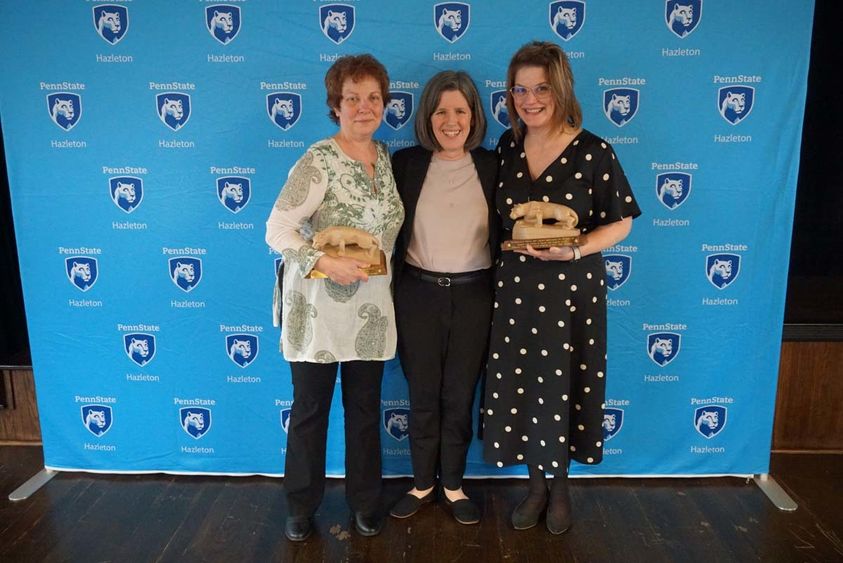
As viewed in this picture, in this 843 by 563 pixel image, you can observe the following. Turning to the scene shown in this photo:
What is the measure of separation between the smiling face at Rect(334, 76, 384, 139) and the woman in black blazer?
7.5 inches

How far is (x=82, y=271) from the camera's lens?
2576mm

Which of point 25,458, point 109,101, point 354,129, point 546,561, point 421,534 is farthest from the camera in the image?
point 25,458

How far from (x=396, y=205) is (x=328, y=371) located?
62 centimetres

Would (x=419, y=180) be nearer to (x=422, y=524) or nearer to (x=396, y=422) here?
(x=396, y=422)

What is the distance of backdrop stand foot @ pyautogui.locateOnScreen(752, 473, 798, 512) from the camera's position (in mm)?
2459

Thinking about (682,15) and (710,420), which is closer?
(682,15)

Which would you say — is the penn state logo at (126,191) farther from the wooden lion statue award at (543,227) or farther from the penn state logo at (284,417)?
the wooden lion statue award at (543,227)

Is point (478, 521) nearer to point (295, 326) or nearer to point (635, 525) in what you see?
point (635, 525)

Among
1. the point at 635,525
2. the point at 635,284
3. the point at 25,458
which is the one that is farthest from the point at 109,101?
the point at 635,525

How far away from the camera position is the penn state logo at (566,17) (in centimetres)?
233

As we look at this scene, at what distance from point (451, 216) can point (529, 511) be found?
115cm

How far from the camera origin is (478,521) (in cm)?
235

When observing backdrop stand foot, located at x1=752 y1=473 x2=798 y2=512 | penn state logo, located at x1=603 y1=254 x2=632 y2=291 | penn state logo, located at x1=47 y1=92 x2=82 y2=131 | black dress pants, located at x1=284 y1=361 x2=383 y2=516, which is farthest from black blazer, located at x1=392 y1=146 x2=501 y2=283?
backdrop stand foot, located at x1=752 y1=473 x2=798 y2=512

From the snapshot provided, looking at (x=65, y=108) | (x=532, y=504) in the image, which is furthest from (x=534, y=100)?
(x=65, y=108)
